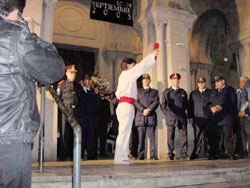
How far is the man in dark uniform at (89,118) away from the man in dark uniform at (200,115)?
2.29m

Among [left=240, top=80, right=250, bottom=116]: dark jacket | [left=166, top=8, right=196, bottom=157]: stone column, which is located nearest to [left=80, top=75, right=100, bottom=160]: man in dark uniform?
[left=166, top=8, right=196, bottom=157]: stone column

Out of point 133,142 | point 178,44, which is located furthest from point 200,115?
point 178,44

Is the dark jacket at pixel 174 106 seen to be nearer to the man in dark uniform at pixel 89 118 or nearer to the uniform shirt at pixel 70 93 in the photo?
the man in dark uniform at pixel 89 118

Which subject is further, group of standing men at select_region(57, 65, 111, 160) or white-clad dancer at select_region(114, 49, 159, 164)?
group of standing men at select_region(57, 65, 111, 160)

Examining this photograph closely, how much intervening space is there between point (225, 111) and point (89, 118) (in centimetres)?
314

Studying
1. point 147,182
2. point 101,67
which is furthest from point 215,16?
point 147,182

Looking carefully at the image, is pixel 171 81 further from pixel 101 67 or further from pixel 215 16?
pixel 215 16

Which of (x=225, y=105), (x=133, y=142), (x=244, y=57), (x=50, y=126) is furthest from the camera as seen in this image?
(x=244, y=57)

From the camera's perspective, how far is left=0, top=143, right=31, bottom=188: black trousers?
1341mm

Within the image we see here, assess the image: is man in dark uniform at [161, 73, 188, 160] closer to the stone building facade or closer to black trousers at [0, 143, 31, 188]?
the stone building facade

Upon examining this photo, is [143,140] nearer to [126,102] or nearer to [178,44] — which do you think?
[126,102]

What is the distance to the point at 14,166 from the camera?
4.46 ft

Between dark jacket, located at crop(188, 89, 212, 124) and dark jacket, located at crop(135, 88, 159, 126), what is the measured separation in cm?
88

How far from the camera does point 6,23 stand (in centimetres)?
147
